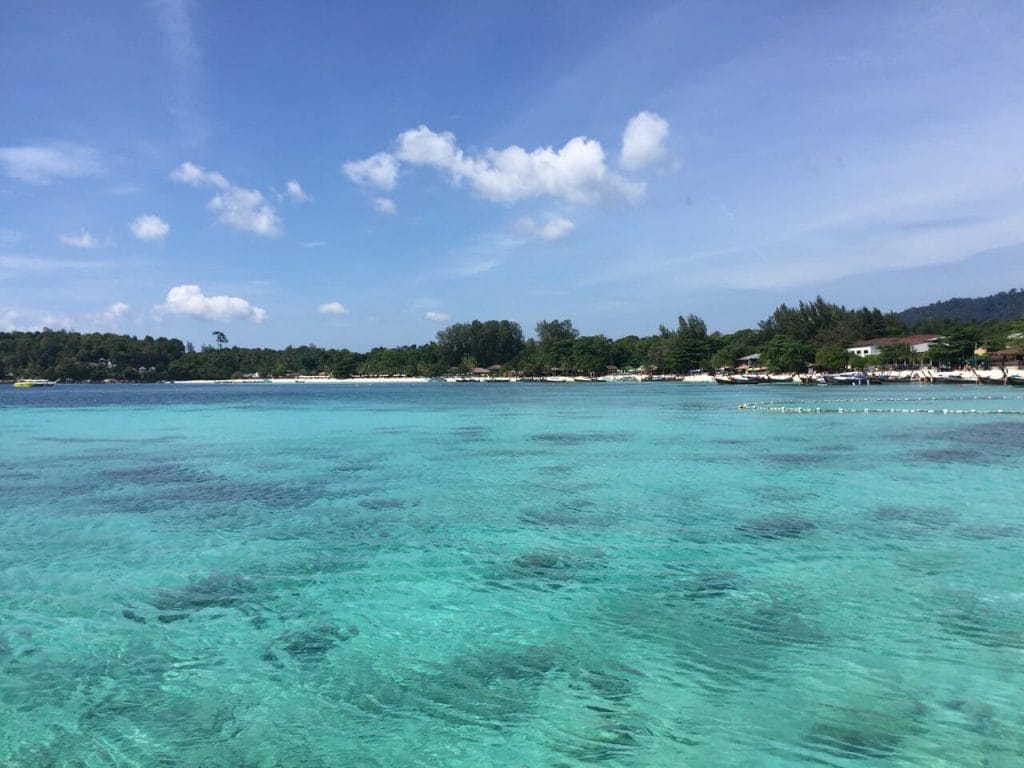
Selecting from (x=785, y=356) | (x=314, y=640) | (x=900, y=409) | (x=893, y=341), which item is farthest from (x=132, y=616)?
(x=893, y=341)

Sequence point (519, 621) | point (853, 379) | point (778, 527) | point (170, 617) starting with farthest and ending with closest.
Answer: point (853, 379)
point (778, 527)
point (170, 617)
point (519, 621)

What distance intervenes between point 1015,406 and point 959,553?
4054 centimetres

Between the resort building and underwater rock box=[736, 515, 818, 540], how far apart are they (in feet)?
327

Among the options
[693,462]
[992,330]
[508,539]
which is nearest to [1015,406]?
[693,462]

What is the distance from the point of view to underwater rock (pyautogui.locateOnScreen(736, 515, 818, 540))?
36.3ft

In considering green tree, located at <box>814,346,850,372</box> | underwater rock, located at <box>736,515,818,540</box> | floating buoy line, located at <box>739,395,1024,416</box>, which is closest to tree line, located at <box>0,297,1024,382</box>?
green tree, located at <box>814,346,850,372</box>

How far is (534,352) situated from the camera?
150 meters

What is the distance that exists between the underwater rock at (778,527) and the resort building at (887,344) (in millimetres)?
99753

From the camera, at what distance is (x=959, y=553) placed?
31.8 ft

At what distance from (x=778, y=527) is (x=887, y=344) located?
109 m

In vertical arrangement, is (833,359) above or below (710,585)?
above

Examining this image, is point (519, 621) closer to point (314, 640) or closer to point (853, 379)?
point (314, 640)

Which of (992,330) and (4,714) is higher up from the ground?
(992,330)

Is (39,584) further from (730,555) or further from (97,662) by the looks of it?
(730,555)
